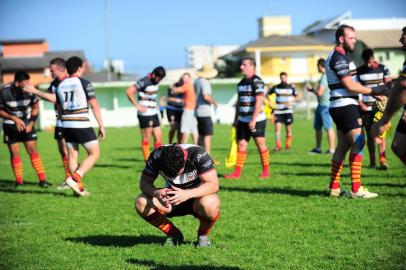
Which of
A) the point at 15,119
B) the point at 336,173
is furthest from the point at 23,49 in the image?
the point at 336,173

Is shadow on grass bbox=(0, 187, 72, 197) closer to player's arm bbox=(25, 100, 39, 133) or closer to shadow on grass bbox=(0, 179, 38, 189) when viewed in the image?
shadow on grass bbox=(0, 179, 38, 189)

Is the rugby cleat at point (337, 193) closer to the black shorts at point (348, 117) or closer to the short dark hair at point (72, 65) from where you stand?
the black shorts at point (348, 117)

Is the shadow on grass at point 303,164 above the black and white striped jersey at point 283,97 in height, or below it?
below

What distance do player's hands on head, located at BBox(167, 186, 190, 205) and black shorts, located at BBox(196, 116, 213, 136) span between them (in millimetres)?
7616

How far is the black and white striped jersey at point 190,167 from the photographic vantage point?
19.1 ft

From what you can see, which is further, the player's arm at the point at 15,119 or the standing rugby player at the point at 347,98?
the player's arm at the point at 15,119

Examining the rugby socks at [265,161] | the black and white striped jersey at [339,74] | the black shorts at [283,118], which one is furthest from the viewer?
the black shorts at [283,118]

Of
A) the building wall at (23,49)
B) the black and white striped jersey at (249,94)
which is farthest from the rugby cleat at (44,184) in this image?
the building wall at (23,49)

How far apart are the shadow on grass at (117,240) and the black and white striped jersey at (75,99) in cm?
323

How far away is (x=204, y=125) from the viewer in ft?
43.8

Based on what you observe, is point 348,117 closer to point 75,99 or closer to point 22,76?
point 75,99

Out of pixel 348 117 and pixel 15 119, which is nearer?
pixel 348 117

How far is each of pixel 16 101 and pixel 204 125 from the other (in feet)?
13.2

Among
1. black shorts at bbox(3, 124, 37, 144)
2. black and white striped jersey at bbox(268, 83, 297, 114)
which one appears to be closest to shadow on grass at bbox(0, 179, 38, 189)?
black shorts at bbox(3, 124, 37, 144)
